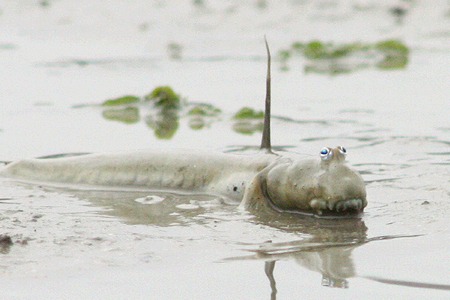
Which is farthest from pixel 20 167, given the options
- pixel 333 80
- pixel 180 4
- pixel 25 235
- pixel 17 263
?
pixel 180 4

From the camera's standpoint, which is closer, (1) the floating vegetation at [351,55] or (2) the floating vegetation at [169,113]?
(2) the floating vegetation at [169,113]

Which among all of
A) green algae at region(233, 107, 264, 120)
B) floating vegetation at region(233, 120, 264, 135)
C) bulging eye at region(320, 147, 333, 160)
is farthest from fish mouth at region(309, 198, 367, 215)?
green algae at region(233, 107, 264, 120)

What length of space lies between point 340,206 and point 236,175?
0.69m

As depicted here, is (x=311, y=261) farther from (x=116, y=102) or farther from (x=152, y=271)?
(x=116, y=102)

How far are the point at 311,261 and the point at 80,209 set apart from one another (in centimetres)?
142

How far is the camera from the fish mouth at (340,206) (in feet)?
14.9

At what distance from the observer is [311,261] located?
12.7 feet

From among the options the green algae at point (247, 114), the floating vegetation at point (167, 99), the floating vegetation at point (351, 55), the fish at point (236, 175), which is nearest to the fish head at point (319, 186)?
the fish at point (236, 175)

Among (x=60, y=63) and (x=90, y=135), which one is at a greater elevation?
(x=60, y=63)

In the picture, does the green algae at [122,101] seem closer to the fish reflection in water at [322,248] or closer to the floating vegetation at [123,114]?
the floating vegetation at [123,114]

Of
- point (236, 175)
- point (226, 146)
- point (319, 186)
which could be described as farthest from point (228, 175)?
point (226, 146)

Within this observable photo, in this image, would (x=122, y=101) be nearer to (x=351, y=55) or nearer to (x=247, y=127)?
(x=247, y=127)

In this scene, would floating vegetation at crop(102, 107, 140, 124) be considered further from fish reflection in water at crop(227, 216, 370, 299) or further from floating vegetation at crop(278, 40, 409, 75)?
fish reflection in water at crop(227, 216, 370, 299)

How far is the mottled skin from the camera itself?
456cm
